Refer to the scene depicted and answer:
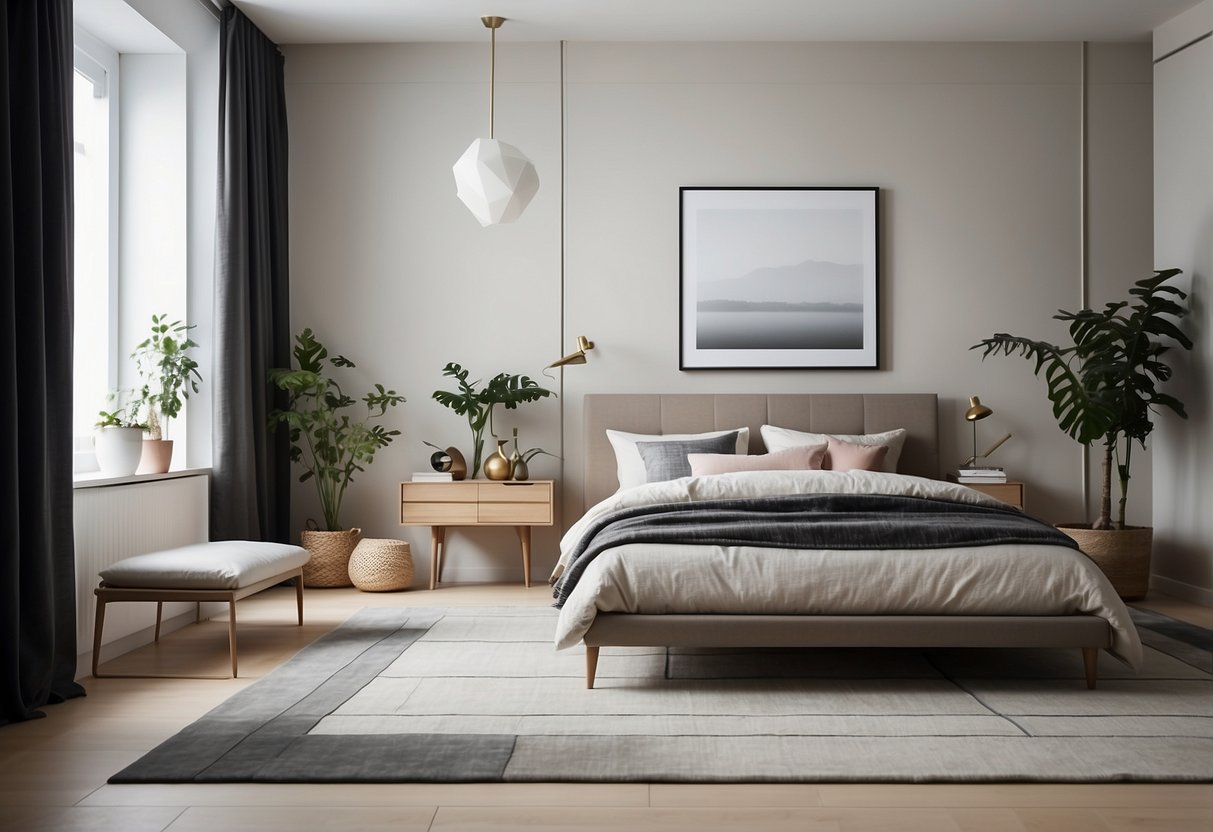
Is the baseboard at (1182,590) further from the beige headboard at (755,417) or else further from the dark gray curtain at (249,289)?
the dark gray curtain at (249,289)

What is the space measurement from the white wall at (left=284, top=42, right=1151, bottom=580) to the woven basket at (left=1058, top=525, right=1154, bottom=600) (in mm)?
713

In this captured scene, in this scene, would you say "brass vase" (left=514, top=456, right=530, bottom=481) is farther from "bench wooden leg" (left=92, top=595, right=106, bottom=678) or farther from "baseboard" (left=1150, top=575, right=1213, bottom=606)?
"baseboard" (left=1150, top=575, right=1213, bottom=606)

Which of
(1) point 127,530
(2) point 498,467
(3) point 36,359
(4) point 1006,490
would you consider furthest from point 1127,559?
(3) point 36,359

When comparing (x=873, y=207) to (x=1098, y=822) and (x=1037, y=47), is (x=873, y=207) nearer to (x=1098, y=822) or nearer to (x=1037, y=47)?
(x=1037, y=47)

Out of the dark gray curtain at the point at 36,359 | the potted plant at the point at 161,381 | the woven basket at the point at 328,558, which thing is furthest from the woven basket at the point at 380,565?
the dark gray curtain at the point at 36,359

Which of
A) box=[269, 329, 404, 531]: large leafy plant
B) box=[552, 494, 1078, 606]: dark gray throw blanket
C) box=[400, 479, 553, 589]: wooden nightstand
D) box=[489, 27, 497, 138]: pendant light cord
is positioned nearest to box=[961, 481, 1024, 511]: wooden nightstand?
box=[552, 494, 1078, 606]: dark gray throw blanket

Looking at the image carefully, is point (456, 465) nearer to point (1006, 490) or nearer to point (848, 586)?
point (848, 586)

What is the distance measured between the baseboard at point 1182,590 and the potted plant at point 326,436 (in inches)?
165

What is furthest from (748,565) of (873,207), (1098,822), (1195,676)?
(873,207)

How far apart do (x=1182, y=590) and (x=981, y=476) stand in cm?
111

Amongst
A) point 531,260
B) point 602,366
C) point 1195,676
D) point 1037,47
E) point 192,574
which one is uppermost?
point 1037,47

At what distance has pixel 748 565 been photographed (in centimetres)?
326

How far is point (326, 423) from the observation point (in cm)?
549

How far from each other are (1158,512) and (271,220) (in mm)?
5013
